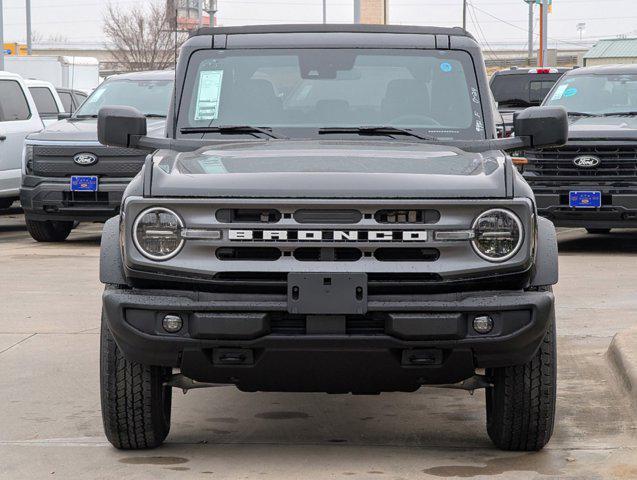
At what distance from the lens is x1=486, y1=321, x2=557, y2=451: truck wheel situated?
5469 mm

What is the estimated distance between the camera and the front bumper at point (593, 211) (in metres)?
13.6

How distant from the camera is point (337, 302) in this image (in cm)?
502

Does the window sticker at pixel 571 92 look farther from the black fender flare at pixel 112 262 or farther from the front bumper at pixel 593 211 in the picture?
the black fender flare at pixel 112 262

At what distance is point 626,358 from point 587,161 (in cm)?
672

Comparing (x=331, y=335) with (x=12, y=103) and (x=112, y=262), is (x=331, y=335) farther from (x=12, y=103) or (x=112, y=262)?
(x=12, y=103)

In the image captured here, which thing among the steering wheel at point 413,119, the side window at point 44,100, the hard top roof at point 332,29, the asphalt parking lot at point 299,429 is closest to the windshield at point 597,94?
the asphalt parking lot at point 299,429

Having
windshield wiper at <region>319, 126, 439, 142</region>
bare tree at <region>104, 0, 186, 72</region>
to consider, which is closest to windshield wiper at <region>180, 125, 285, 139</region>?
windshield wiper at <region>319, 126, 439, 142</region>

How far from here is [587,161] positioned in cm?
1387

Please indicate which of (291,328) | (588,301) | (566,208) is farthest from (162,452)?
(566,208)

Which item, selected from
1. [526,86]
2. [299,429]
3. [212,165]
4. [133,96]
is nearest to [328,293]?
[212,165]

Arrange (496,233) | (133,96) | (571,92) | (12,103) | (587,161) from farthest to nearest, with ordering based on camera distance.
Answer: (12,103), (133,96), (571,92), (587,161), (496,233)

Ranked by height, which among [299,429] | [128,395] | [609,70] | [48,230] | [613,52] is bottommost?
[48,230]

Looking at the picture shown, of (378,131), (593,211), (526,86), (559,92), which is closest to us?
(378,131)

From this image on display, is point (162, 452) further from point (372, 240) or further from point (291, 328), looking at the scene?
point (372, 240)
